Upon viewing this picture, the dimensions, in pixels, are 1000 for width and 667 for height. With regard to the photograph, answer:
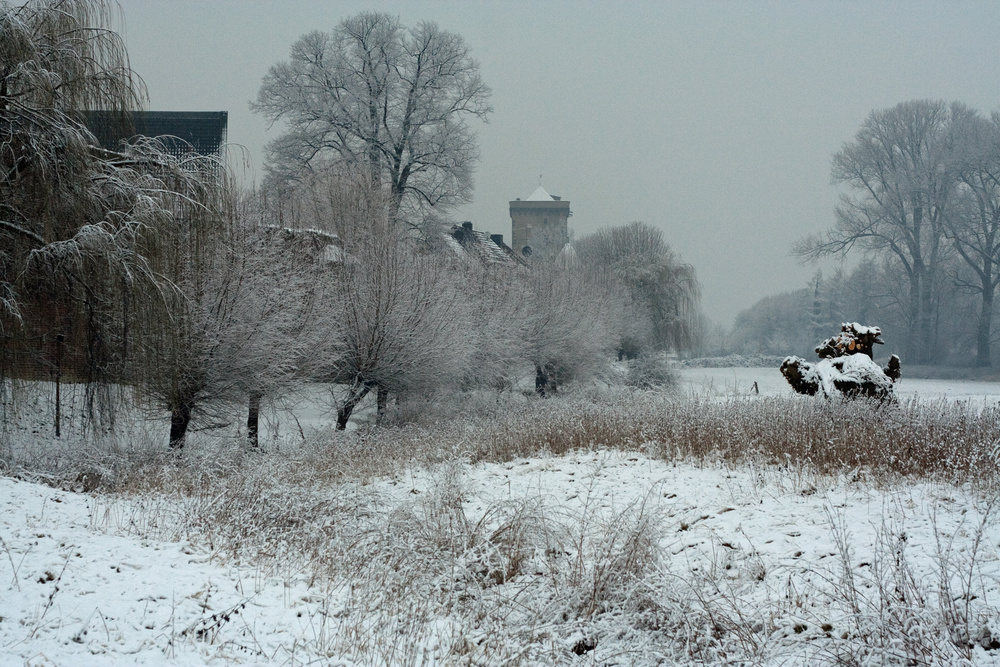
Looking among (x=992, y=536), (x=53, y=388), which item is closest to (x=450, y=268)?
(x=53, y=388)

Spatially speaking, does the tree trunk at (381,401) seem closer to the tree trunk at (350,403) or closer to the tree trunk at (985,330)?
the tree trunk at (350,403)

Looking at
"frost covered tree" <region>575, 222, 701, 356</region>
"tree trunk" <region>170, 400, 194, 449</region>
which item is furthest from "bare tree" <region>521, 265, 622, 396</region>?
"tree trunk" <region>170, 400, 194, 449</region>

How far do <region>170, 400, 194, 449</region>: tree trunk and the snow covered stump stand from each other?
11739 mm

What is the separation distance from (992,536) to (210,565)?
6078mm

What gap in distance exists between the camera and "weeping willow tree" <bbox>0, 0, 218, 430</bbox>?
8.41 metres

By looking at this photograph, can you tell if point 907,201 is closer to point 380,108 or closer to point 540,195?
point 380,108

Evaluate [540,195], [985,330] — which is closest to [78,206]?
[985,330]

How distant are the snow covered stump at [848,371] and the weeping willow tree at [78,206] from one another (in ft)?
37.3

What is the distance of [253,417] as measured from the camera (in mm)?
14305

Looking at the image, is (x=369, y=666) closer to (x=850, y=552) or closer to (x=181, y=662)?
(x=181, y=662)

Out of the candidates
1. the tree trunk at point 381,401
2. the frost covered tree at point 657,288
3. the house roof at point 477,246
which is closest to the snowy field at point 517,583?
the tree trunk at point 381,401

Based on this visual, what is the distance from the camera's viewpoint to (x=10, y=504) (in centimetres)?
605

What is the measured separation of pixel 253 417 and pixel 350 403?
A: 9.26ft

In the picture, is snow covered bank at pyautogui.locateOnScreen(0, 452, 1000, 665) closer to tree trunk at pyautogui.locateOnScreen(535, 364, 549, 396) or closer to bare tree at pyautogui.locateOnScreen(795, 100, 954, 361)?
tree trunk at pyautogui.locateOnScreen(535, 364, 549, 396)
